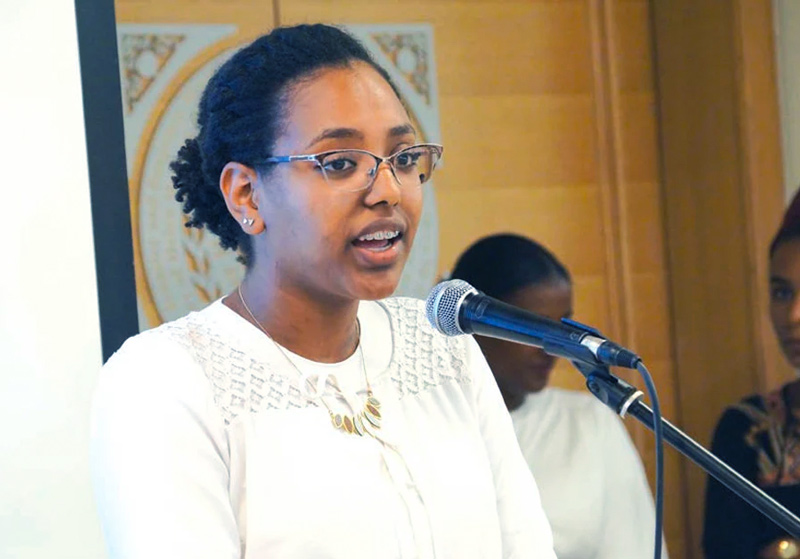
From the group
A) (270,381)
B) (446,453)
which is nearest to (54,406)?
(270,381)

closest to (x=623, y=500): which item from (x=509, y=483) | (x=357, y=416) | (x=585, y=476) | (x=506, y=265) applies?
(x=585, y=476)

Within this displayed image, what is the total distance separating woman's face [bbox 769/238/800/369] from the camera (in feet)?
8.95

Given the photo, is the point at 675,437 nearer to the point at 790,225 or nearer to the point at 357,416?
the point at 357,416

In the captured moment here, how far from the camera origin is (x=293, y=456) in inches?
51.2

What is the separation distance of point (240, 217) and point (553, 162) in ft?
5.53

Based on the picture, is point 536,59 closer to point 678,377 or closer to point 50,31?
point 678,377

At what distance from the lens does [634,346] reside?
3.00m

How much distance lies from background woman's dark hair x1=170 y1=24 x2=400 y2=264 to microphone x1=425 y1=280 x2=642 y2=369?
0.35 meters

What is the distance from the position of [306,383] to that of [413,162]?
0.30 metres

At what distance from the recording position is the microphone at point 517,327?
39.0 inches

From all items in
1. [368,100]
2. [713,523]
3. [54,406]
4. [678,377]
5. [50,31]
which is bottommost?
[713,523]

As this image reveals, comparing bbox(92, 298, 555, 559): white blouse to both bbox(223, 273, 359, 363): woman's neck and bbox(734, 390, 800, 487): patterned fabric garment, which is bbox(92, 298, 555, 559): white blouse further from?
bbox(734, 390, 800, 487): patterned fabric garment

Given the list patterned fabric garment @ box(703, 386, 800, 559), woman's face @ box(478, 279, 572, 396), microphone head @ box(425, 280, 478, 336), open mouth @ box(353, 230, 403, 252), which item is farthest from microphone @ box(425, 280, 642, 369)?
patterned fabric garment @ box(703, 386, 800, 559)

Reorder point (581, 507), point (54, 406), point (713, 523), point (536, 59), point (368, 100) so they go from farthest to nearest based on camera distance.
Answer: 1. point (536, 59)
2. point (713, 523)
3. point (581, 507)
4. point (54, 406)
5. point (368, 100)
